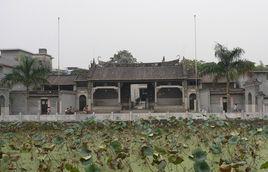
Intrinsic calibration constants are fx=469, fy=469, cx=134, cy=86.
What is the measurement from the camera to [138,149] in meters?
16.2

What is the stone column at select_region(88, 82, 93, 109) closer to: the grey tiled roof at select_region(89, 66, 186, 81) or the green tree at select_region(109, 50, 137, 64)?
the grey tiled roof at select_region(89, 66, 186, 81)

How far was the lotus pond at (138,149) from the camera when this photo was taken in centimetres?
1014

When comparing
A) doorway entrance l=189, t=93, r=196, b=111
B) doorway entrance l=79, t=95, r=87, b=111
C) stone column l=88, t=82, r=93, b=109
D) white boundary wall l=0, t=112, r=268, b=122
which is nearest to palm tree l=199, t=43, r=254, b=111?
white boundary wall l=0, t=112, r=268, b=122

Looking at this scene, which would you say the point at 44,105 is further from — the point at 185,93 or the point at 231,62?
the point at 231,62

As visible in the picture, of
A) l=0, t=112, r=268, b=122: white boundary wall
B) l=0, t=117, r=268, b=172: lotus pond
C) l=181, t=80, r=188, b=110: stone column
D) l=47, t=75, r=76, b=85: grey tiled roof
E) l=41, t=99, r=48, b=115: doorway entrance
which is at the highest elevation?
l=47, t=75, r=76, b=85: grey tiled roof

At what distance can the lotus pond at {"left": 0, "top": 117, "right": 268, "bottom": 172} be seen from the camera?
10.1m


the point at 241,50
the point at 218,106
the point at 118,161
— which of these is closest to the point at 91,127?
the point at 118,161

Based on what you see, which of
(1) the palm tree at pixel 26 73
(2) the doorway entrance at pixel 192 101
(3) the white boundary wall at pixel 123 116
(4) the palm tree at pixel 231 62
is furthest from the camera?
(2) the doorway entrance at pixel 192 101

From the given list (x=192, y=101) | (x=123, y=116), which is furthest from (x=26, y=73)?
(x=192, y=101)

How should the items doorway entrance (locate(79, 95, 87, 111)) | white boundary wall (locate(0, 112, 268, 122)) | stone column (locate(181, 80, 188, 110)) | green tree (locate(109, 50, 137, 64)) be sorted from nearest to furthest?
white boundary wall (locate(0, 112, 268, 122)) → stone column (locate(181, 80, 188, 110)) → doorway entrance (locate(79, 95, 87, 111)) → green tree (locate(109, 50, 137, 64))

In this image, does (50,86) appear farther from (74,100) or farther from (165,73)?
(165,73)

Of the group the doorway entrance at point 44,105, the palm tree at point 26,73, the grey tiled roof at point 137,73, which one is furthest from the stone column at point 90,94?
the palm tree at point 26,73

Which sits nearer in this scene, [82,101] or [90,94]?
[90,94]

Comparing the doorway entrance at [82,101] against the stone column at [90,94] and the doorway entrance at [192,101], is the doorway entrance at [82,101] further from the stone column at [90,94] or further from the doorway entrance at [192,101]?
the doorway entrance at [192,101]
